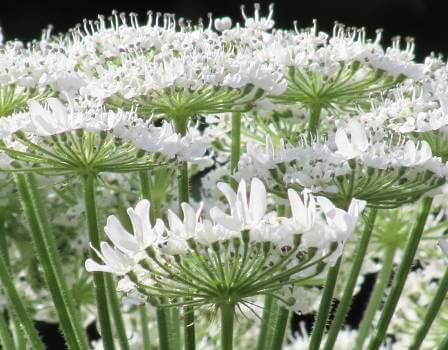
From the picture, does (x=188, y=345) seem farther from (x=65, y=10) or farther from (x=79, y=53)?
(x=65, y=10)

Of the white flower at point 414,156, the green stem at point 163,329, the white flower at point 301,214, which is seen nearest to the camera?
the white flower at point 301,214

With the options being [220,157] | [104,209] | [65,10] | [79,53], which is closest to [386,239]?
[220,157]

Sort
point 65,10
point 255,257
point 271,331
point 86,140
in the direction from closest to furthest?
point 255,257 < point 86,140 < point 271,331 < point 65,10

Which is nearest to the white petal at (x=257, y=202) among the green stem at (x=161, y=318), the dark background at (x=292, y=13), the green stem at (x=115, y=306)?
the green stem at (x=161, y=318)

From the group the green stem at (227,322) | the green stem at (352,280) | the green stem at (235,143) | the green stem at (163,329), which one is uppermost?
the green stem at (235,143)

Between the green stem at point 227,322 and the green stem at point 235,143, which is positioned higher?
→ the green stem at point 235,143

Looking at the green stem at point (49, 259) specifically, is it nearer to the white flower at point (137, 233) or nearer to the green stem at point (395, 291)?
the white flower at point (137, 233)

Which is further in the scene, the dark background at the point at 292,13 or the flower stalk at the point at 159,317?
the dark background at the point at 292,13
